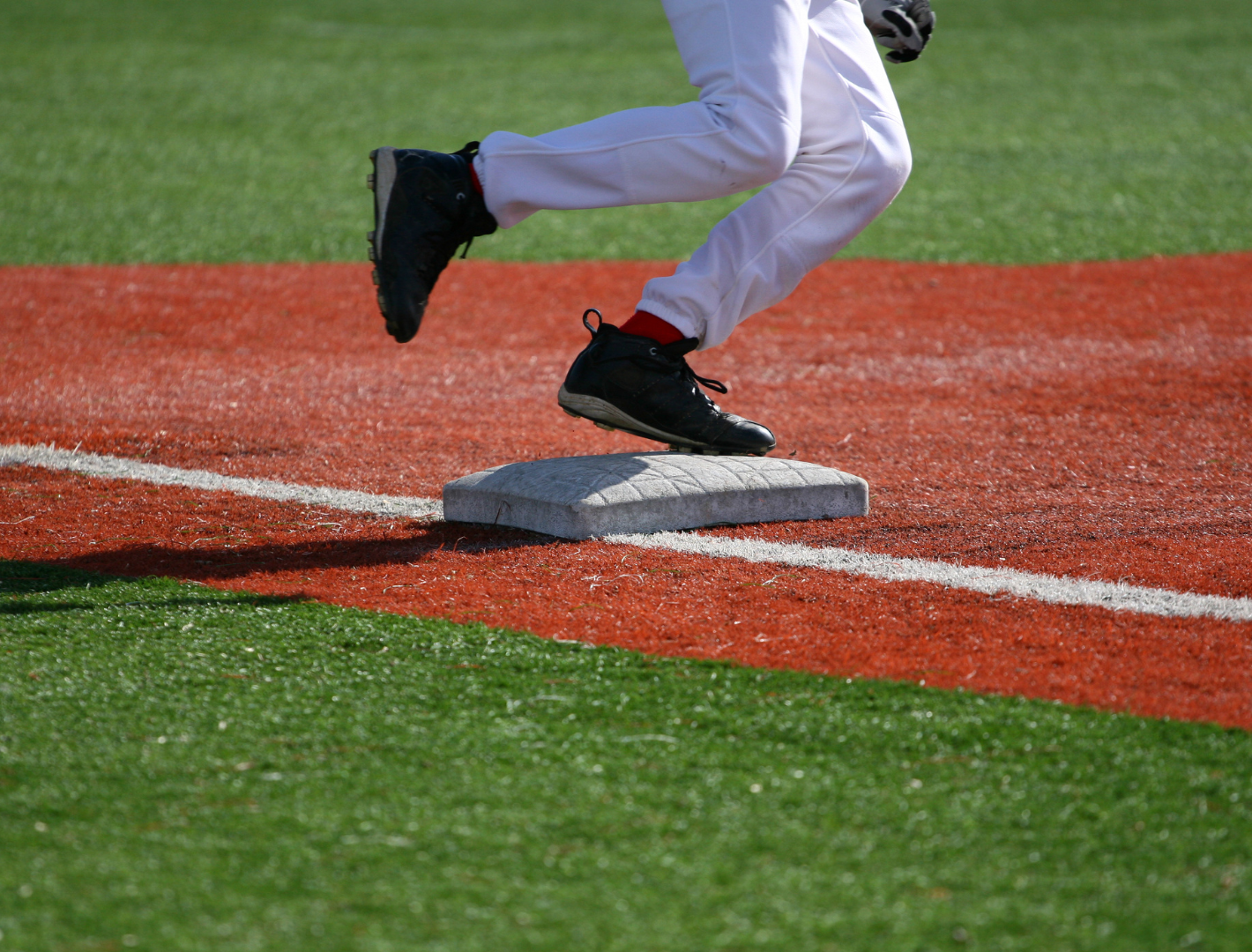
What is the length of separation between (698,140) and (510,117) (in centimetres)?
1022

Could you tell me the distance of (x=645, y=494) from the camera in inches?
110

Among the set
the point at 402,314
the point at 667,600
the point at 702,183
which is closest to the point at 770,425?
the point at 702,183

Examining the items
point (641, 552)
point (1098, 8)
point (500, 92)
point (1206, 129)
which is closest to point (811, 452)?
point (641, 552)

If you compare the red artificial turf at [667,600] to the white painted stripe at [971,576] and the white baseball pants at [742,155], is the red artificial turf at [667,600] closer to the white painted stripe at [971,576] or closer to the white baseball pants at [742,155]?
the white painted stripe at [971,576]

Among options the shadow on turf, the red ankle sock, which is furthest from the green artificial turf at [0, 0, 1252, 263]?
the shadow on turf

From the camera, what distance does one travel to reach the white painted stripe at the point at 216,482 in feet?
10.0

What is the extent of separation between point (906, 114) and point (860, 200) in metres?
10.1

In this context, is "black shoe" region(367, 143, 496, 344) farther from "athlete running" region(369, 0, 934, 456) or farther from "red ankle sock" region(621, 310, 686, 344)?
"red ankle sock" region(621, 310, 686, 344)

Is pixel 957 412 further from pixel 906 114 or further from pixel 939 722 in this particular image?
pixel 906 114

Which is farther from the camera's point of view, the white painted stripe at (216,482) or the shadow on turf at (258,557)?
the white painted stripe at (216,482)

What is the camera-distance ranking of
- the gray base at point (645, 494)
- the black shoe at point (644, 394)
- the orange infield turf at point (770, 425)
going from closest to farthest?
1. the orange infield turf at point (770, 425)
2. the gray base at point (645, 494)
3. the black shoe at point (644, 394)

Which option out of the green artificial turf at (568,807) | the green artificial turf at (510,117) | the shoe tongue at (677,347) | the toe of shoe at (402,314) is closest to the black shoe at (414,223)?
the toe of shoe at (402,314)

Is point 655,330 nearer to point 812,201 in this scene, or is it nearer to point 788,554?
point 812,201

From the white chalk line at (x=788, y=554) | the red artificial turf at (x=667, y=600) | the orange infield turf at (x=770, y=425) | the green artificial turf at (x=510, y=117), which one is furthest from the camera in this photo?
the green artificial turf at (x=510, y=117)
